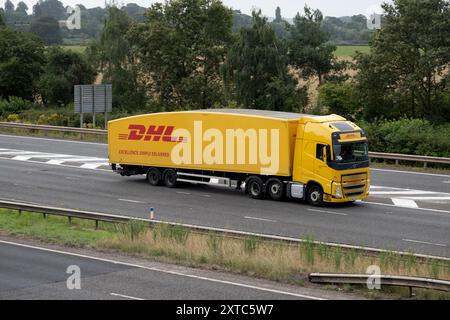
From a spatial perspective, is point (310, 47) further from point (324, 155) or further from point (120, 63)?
point (324, 155)

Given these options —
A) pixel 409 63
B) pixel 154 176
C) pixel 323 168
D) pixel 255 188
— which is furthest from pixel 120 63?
pixel 323 168

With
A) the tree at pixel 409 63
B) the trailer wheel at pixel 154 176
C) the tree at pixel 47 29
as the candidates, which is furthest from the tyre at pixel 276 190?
the tree at pixel 47 29

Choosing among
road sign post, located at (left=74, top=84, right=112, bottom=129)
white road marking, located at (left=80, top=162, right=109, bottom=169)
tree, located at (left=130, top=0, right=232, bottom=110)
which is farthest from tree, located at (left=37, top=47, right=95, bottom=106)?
white road marking, located at (left=80, top=162, right=109, bottom=169)

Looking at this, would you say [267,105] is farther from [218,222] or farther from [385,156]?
[218,222]

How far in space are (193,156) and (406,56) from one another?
21445 mm

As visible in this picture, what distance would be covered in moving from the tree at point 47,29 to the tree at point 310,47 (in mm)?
74058

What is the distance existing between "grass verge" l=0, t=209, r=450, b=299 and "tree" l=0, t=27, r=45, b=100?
154 ft

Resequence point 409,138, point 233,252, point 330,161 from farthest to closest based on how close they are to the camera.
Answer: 1. point 409,138
2. point 330,161
3. point 233,252

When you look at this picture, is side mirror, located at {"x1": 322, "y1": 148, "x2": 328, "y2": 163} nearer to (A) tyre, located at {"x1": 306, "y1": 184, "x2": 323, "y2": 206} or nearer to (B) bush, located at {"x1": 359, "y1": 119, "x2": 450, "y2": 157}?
(A) tyre, located at {"x1": 306, "y1": 184, "x2": 323, "y2": 206}

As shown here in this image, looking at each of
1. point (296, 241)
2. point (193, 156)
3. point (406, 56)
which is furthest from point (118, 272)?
point (406, 56)

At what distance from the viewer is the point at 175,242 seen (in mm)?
21375

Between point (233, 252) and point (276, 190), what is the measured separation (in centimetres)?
1049

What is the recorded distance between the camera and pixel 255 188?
3072 cm
